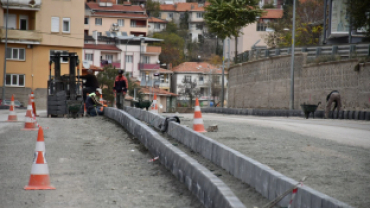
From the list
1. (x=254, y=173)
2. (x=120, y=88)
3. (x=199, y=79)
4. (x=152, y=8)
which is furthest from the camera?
(x=152, y=8)

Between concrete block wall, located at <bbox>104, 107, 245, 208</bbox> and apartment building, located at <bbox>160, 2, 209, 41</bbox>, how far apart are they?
139815 millimetres

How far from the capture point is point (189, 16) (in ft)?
539

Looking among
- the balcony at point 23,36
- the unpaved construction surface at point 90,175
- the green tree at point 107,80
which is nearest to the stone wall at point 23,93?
the balcony at point 23,36

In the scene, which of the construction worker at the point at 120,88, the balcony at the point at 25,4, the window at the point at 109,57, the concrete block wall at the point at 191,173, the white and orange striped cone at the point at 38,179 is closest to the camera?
the concrete block wall at the point at 191,173

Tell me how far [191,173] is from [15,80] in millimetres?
55323

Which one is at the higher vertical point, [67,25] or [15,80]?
[67,25]

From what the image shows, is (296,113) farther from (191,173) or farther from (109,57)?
(109,57)

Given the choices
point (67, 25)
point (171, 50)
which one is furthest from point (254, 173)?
point (171, 50)

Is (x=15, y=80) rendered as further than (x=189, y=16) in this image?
No

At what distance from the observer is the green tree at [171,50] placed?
410 feet

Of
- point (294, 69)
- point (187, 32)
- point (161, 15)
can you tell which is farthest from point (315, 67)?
point (161, 15)

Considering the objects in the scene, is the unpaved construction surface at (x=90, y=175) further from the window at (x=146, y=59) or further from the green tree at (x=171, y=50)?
the green tree at (x=171, y=50)

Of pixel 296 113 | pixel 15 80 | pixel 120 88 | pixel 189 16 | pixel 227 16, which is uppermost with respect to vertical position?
pixel 189 16

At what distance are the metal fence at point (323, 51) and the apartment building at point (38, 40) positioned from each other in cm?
1866
